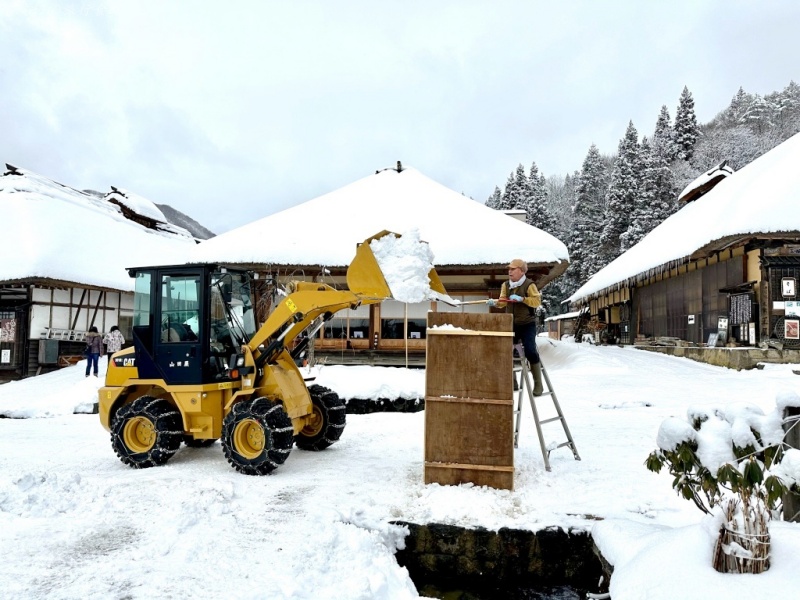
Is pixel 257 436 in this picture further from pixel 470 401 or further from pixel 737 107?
pixel 737 107

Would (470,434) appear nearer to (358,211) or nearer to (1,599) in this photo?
(1,599)

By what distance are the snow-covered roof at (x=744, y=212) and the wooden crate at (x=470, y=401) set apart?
1134 cm

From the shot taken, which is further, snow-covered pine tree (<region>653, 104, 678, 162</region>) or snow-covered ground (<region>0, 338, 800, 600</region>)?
snow-covered pine tree (<region>653, 104, 678, 162</region>)

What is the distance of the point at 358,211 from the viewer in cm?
1841

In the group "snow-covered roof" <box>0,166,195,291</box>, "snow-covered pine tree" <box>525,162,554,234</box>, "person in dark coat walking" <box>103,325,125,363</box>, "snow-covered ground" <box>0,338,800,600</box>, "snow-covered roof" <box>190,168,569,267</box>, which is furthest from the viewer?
"snow-covered pine tree" <box>525,162,554,234</box>

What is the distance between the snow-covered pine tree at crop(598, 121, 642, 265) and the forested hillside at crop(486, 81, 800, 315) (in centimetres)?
7

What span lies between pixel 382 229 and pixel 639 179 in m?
30.7

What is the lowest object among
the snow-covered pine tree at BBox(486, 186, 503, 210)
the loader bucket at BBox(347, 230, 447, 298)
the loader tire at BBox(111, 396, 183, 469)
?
the loader tire at BBox(111, 396, 183, 469)

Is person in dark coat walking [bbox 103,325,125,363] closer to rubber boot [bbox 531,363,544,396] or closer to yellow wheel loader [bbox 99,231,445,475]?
yellow wheel loader [bbox 99,231,445,475]

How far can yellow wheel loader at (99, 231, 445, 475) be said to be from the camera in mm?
5996

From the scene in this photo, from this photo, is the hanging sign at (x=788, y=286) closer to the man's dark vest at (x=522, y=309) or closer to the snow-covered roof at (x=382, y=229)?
the snow-covered roof at (x=382, y=229)

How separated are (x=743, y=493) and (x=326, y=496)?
340 cm

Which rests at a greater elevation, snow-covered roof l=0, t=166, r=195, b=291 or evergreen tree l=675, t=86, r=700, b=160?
evergreen tree l=675, t=86, r=700, b=160

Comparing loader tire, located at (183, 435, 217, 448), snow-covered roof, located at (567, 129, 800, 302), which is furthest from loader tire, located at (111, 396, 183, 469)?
snow-covered roof, located at (567, 129, 800, 302)
